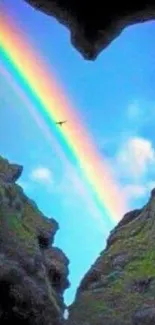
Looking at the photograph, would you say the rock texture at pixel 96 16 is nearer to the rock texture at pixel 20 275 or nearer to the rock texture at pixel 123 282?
the rock texture at pixel 20 275

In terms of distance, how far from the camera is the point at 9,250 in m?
18.8

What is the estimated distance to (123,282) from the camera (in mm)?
28219

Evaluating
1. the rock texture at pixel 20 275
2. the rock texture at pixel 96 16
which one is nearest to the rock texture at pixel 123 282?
the rock texture at pixel 20 275

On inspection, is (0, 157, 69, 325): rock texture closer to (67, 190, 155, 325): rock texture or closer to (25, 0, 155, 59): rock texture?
(67, 190, 155, 325): rock texture

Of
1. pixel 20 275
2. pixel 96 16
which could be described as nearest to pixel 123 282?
pixel 20 275

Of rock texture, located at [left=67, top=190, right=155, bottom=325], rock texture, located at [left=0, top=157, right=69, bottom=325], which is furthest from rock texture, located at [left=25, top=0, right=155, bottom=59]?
rock texture, located at [left=67, top=190, right=155, bottom=325]

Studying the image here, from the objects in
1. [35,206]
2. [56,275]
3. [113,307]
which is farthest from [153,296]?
[35,206]

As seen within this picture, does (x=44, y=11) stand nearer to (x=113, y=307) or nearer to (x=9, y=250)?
(x=9, y=250)

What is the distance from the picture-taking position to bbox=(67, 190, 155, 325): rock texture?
24.6 metres

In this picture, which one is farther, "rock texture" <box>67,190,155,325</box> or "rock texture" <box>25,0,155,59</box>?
"rock texture" <box>67,190,155,325</box>

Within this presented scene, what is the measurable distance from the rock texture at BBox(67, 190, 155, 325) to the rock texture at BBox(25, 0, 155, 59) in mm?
15549

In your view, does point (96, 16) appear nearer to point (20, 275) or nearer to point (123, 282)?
point (20, 275)

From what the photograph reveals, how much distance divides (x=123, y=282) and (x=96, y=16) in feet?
70.5

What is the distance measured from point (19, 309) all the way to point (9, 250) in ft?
7.74
